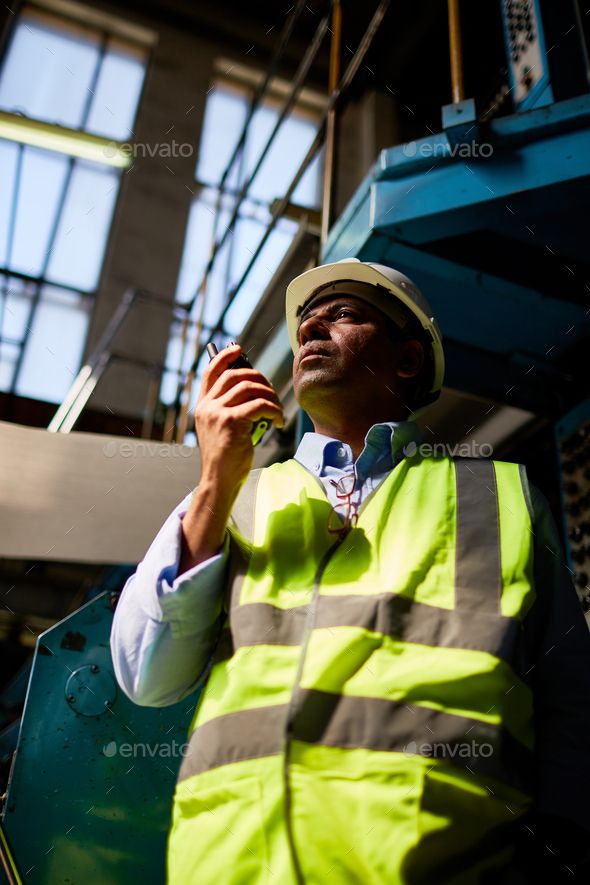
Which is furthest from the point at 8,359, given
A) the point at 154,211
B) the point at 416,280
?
the point at 416,280

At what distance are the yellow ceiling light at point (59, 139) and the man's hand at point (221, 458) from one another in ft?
16.5

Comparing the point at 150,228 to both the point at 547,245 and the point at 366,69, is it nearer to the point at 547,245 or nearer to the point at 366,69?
the point at 366,69

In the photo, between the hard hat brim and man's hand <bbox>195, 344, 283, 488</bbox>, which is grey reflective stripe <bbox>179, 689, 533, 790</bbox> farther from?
the hard hat brim

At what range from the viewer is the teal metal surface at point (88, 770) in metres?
2.10

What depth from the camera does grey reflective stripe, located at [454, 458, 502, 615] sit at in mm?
1312

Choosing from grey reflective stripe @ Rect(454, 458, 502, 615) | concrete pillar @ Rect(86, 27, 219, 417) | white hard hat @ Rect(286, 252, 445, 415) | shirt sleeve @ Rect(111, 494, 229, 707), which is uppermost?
concrete pillar @ Rect(86, 27, 219, 417)

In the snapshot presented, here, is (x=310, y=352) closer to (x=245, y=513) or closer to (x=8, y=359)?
(x=245, y=513)

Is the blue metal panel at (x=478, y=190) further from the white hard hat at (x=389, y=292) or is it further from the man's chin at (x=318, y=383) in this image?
the man's chin at (x=318, y=383)

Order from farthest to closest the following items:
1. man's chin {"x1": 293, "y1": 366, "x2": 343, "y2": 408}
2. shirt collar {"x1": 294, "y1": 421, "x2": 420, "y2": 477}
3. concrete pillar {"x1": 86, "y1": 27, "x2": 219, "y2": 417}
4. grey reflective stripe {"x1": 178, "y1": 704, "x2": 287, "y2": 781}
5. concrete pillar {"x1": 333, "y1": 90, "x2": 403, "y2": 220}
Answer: concrete pillar {"x1": 333, "y1": 90, "x2": 403, "y2": 220}
concrete pillar {"x1": 86, "y1": 27, "x2": 219, "y2": 417}
man's chin {"x1": 293, "y1": 366, "x2": 343, "y2": 408}
shirt collar {"x1": 294, "y1": 421, "x2": 420, "y2": 477}
grey reflective stripe {"x1": 178, "y1": 704, "x2": 287, "y2": 781}

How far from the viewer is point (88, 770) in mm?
2229

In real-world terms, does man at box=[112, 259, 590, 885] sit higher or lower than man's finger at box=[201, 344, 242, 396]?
lower

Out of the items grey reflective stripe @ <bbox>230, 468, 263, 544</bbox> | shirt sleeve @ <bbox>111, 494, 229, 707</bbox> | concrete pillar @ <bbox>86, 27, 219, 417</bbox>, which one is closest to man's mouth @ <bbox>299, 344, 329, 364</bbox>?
grey reflective stripe @ <bbox>230, 468, 263, 544</bbox>

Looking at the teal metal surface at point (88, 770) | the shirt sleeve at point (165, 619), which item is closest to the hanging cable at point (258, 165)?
the teal metal surface at point (88, 770)

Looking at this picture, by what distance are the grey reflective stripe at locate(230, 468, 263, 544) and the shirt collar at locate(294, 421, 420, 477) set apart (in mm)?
203
